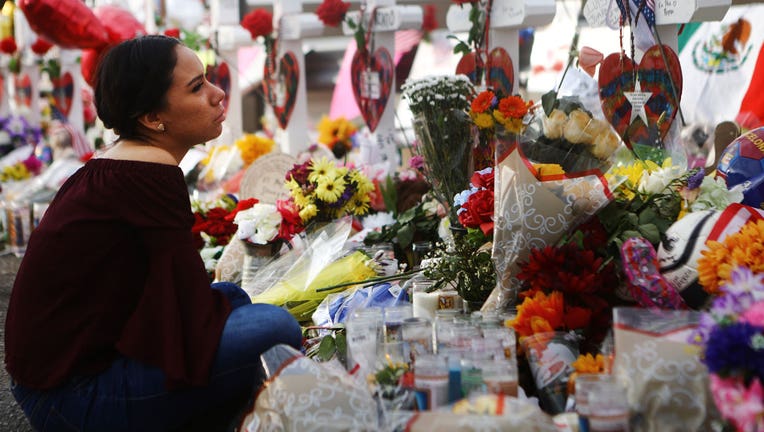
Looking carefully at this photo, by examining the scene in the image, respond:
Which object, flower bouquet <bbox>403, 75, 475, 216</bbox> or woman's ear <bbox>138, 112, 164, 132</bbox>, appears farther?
flower bouquet <bbox>403, 75, 475, 216</bbox>

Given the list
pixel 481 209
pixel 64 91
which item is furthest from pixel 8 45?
pixel 481 209

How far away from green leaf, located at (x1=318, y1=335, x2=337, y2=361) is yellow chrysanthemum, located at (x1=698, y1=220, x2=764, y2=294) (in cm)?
116

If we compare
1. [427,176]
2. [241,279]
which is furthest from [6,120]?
[427,176]

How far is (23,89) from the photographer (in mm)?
11586

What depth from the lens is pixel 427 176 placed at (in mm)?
3531

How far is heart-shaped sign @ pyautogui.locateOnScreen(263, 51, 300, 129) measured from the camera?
6152 mm

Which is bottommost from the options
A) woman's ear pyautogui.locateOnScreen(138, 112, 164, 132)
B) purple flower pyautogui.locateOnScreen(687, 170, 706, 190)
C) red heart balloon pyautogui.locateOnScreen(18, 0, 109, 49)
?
purple flower pyautogui.locateOnScreen(687, 170, 706, 190)

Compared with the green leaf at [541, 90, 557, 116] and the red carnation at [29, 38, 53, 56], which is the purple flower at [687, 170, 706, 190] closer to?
the green leaf at [541, 90, 557, 116]

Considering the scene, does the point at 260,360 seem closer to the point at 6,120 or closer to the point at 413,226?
the point at 413,226

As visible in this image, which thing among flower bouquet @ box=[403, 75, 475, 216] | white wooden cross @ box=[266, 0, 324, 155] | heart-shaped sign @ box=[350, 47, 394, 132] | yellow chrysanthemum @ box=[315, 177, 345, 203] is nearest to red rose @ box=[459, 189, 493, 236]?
flower bouquet @ box=[403, 75, 475, 216]

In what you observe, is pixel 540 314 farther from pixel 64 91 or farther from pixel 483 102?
pixel 64 91

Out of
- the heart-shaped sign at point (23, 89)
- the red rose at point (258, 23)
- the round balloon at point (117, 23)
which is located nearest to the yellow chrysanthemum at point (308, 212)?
the red rose at point (258, 23)

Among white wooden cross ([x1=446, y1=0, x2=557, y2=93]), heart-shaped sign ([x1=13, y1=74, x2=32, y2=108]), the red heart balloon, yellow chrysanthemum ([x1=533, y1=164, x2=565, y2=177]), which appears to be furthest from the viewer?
heart-shaped sign ([x1=13, y1=74, x2=32, y2=108])

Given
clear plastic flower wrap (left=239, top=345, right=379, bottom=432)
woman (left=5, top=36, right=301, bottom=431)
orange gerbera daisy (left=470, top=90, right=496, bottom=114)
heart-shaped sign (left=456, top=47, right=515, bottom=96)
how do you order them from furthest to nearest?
heart-shaped sign (left=456, top=47, right=515, bottom=96)
orange gerbera daisy (left=470, top=90, right=496, bottom=114)
woman (left=5, top=36, right=301, bottom=431)
clear plastic flower wrap (left=239, top=345, right=379, bottom=432)
